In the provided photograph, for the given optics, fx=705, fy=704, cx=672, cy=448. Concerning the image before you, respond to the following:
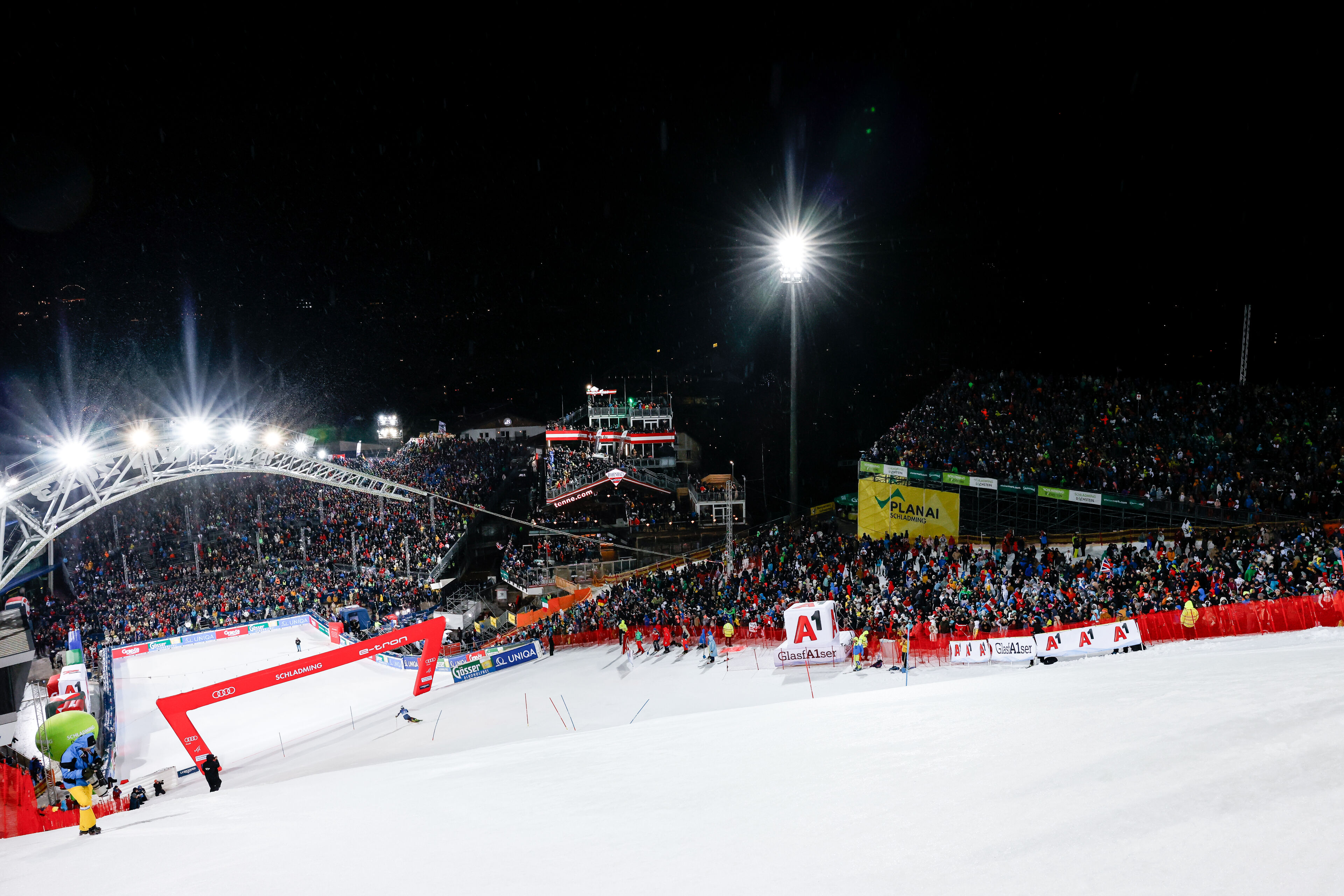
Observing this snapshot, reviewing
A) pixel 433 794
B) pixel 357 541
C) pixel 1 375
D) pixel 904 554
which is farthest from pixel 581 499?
pixel 1 375

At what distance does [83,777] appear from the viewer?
374 inches

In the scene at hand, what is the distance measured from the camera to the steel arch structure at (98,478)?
62.2ft

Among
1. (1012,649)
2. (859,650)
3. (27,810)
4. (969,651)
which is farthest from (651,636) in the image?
(27,810)

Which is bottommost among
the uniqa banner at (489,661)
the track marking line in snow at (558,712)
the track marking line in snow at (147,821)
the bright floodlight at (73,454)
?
the uniqa banner at (489,661)

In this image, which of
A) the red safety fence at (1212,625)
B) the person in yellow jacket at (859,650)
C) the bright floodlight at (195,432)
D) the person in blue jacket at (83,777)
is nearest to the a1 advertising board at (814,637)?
the person in yellow jacket at (859,650)

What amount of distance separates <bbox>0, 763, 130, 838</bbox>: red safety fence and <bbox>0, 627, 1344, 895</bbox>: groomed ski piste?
116cm

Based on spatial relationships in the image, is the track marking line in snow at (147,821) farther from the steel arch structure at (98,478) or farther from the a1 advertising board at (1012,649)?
the a1 advertising board at (1012,649)

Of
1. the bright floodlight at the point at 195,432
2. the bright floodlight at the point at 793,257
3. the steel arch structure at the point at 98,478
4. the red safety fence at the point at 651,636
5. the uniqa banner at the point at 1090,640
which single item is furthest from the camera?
the bright floodlight at the point at 195,432

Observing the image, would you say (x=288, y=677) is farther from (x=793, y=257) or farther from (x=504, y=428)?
(x=504, y=428)

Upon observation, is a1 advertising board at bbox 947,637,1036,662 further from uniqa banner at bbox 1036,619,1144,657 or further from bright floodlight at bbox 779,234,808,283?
bright floodlight at bbox 779,234,808,283

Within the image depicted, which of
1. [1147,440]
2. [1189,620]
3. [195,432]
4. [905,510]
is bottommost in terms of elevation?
[1189,620]

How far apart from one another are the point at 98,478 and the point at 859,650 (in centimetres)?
2530

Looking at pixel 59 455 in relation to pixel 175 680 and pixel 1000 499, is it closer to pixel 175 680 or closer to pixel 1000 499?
pixel 175 680

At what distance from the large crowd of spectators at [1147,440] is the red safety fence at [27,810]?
75.4 ft
